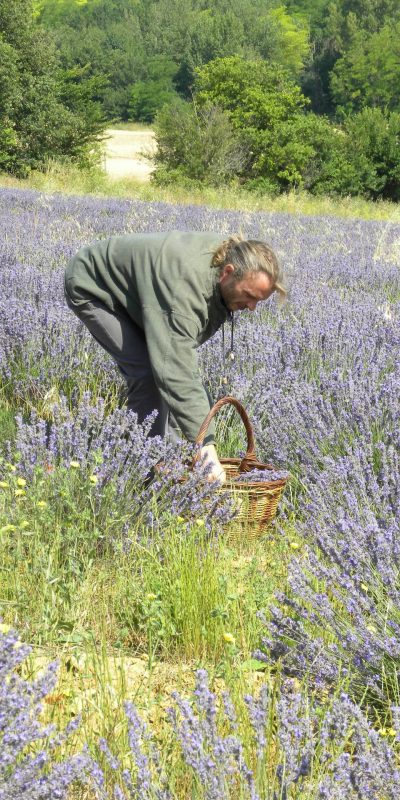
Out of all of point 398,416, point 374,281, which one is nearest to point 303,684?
point 398,416

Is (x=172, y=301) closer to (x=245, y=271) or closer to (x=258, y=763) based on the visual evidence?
(x=245, y=271)

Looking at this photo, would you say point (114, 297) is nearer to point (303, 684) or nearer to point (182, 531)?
point (182, 531)

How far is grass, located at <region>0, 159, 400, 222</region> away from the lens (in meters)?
16.6

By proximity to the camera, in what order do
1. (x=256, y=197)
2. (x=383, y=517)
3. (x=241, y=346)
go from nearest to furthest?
(x=383, y=517) < (x=241, y=346) < (x=256, y=197)

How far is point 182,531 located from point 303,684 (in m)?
0.89

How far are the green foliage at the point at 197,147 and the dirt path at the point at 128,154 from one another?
597 centimetres

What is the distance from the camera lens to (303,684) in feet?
6.24

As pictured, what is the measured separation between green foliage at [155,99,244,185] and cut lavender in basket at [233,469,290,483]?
17.7m

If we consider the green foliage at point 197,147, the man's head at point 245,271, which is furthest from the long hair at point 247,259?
the green foliage at point 197,147

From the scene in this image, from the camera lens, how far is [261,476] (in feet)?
10.2

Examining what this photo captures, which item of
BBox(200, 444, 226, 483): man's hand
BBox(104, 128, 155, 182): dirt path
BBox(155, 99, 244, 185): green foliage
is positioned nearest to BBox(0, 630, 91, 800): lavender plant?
BBox(200, 444, 226, 483): man's hand

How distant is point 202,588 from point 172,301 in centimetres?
108

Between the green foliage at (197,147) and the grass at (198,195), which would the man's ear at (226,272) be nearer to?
the grass at (198,195)

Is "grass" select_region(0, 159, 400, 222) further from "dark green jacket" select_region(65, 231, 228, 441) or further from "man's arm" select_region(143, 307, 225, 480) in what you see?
"man's arm" select_region(143, 307, 225, 480)
